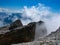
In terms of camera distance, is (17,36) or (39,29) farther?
(39,29)

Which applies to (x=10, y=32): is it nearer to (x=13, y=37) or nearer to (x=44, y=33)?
(x=13, y=37)

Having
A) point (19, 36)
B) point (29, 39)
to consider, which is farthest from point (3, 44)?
point (29, 39)

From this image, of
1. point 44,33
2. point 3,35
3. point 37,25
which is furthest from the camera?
point 44,33

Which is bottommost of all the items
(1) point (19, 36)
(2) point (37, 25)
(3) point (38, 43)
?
(3) point (38, 43)

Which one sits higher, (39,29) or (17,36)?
(39,29)

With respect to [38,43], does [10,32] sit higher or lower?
higher

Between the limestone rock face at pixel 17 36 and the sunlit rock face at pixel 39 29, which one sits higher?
the sunlit rock face at pixel 39 29

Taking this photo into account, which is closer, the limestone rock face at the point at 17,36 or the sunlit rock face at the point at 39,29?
the limestone rock face at the point at 17,36

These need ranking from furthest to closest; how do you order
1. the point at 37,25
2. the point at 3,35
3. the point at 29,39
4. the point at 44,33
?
the point at 44,33, the point at 37,25, the point at 29,39, the point at 3,35

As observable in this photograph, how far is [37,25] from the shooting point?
23.6 meters

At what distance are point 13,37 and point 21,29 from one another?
1.41m

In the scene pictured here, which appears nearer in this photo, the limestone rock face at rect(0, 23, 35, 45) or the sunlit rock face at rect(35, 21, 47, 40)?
the limestone rock face at rect(0, 23, 35, 45)

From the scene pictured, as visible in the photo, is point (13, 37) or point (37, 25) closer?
point (13, 37)

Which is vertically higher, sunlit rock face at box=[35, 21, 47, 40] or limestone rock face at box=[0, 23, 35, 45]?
sunlit rock face at box=[35, 21, 47, 40]
